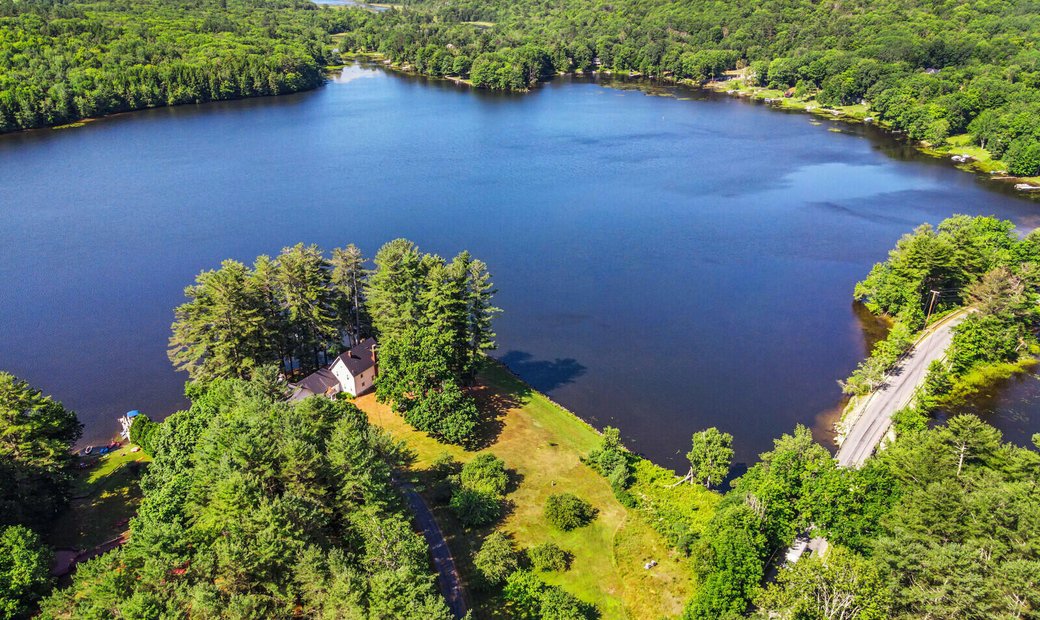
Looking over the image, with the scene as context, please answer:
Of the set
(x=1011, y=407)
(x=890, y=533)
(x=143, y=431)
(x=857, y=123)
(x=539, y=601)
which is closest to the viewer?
(x=539, y=601)

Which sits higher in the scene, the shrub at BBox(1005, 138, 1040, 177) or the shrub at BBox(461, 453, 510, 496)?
the shrub at BBox(1005, 138, 1040, 177)

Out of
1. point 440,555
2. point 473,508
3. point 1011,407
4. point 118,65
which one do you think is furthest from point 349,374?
point 118,65

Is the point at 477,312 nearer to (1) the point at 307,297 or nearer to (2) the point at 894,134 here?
(1) the point at 307,297

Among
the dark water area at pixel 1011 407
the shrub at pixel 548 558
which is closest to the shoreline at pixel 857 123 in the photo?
the dark water area at pixel 1011 407

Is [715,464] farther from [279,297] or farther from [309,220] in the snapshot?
[309,220]

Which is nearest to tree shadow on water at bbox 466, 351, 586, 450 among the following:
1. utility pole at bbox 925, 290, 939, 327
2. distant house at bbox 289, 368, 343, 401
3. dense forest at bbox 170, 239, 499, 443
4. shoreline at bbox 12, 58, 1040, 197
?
dense forest at bbox 170, 239, 499, 443

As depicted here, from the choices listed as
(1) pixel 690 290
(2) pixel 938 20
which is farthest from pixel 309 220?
(2) pixel 938 20

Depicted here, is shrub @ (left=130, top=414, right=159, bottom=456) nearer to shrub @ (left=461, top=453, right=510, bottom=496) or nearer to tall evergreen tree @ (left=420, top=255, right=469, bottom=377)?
tall evergreen tree @ (left=420, top=255, right=469, bottom=377)
